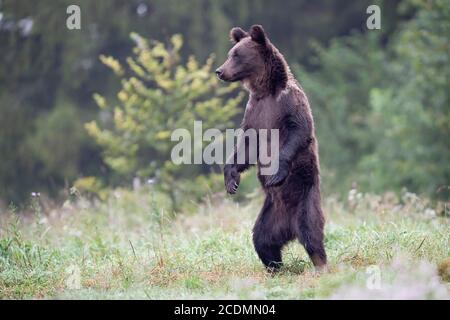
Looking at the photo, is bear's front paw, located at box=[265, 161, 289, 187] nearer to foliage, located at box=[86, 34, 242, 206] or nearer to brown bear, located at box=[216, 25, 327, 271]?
brown bear, located at box=[216, 25, 327, 271]

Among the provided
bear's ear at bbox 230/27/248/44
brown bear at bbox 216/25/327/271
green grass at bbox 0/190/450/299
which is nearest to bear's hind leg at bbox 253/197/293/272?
brown bear at bbox 216/25/327/271

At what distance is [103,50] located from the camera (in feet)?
75.7

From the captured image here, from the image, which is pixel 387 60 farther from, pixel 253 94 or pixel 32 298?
pixel 32 298

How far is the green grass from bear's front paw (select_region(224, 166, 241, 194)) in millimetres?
728

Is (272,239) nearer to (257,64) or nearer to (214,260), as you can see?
(214,260)

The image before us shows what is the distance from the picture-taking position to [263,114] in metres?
7.17

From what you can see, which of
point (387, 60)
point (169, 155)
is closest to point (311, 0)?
point (387, 60)

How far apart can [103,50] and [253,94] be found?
16338 mm

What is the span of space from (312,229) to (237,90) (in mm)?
14172

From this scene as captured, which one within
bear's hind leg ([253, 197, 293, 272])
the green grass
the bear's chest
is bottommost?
the green grass

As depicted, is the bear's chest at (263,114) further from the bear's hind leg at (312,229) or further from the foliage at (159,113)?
the foliage at (159,113)

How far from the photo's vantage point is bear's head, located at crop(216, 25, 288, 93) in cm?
725

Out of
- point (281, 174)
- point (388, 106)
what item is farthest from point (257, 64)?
point (388, 106)

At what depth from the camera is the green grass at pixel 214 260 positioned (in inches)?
240
